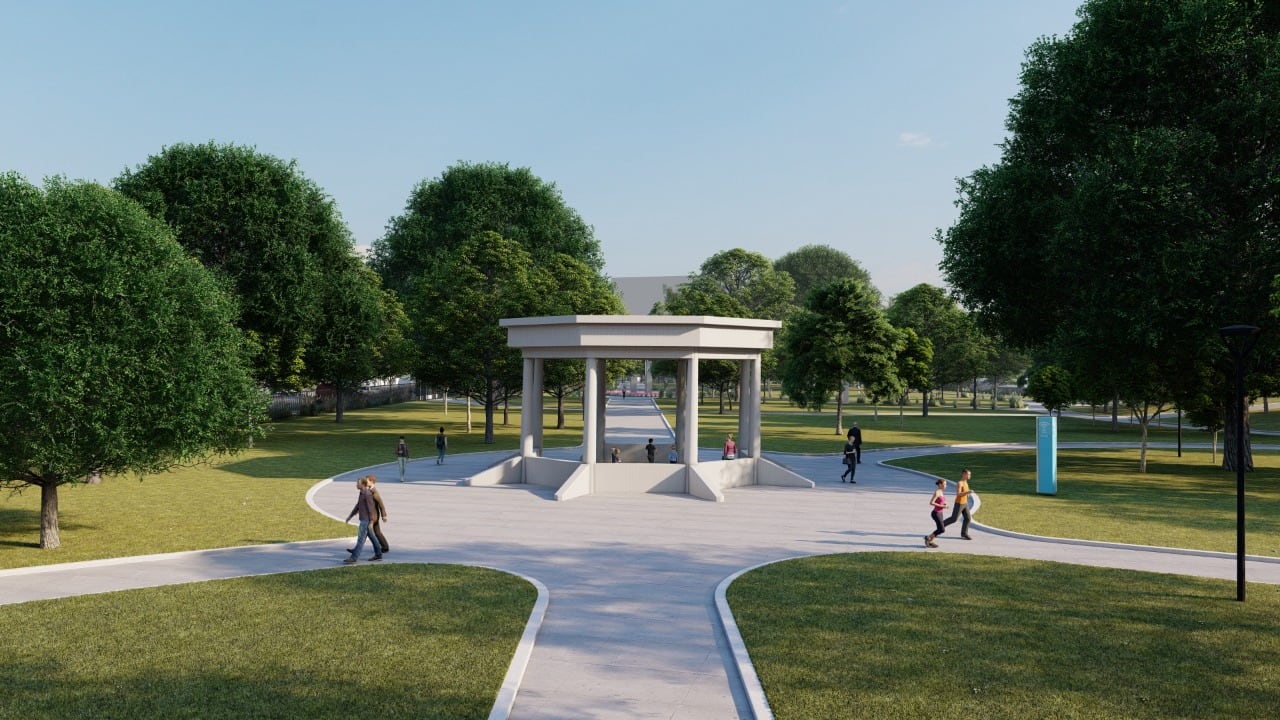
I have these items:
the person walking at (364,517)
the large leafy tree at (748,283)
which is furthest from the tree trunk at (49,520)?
the large leafy tree at (748,283)

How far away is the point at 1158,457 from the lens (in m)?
38.7

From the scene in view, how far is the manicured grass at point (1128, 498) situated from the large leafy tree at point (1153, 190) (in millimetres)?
3746

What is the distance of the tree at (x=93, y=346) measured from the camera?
1584 centimetres

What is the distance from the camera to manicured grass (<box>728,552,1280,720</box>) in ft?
28.9

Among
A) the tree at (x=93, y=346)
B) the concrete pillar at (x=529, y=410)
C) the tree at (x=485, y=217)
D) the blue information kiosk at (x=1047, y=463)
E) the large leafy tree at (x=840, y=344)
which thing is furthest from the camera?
the tree at (x=485, y=217)

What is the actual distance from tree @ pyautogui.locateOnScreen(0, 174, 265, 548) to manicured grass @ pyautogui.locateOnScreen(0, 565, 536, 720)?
4701 mm

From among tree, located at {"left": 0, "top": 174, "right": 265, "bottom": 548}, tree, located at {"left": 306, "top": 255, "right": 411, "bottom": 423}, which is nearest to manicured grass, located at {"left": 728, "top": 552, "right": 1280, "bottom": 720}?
tree, located at {"left": 0, "top": 174, "right": 265, "bottom": 548}

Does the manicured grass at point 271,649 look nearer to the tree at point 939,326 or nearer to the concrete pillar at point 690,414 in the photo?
the concrete pillar at point 690,414

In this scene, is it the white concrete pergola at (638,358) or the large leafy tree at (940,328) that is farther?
the large leafy tree at (940,328)

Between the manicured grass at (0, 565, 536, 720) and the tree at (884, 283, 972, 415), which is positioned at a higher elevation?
the tree at (884, 283, 972, 415)

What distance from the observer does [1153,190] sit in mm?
26016

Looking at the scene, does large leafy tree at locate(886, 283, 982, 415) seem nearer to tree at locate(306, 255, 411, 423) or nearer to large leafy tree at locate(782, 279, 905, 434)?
large leafy tree at locate(782, 279, 905, 434)

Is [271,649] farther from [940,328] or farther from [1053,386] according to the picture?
[940,328]

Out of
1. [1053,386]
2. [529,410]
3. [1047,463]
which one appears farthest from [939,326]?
[529,410]
